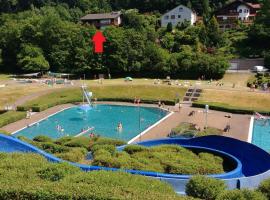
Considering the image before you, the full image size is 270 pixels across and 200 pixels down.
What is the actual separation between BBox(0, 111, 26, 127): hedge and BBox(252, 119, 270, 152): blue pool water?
23.1m

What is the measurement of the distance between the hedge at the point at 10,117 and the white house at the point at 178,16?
48.4m

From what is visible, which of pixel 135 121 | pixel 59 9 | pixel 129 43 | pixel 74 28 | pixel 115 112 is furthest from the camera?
pixel 59 9

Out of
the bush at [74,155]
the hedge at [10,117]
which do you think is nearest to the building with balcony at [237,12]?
the hedge at [10,117]

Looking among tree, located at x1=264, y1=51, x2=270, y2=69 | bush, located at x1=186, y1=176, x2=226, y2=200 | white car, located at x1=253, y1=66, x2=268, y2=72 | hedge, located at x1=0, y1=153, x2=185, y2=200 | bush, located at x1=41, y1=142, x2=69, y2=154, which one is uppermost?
tree, located at x1=264, y1=51, x2=270, y2=69

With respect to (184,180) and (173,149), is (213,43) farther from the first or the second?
(184,180)

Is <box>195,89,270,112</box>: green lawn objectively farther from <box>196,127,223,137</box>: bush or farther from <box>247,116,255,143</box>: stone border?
<box>196,127,223,137</box>: bush

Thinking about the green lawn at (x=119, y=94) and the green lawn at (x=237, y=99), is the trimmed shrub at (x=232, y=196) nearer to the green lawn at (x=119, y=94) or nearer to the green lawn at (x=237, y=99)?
the green lawn at (x=237, y=99)

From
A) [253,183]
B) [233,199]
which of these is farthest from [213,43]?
[233,199]

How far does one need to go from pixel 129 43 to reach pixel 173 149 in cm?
4017

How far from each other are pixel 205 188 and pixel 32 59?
5374cm

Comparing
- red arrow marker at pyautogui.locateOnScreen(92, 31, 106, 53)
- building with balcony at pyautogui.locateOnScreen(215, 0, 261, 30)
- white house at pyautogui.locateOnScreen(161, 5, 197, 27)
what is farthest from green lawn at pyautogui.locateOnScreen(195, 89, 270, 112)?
white house at pyautogui.locateOnScreen(161, 5, 197, 27)

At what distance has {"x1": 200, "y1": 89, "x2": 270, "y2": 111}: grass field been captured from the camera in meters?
46.2

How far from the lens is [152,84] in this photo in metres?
55.5

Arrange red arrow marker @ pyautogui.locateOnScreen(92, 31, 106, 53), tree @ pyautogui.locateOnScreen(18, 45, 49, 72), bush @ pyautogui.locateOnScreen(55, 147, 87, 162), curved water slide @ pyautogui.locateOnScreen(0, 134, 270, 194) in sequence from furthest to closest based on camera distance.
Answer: tree @ pyautogui.locateOnScreen(18, 45, 49, 72), red arrow marker @ pyautogui.locateOnScreen(92, 31, 106, 53), bush @ pyautogui.locateOnScreen(55, 147, 87, 162), curved water slide @ pyautogui.locateOnScreen(0, 134, 270, 194)
